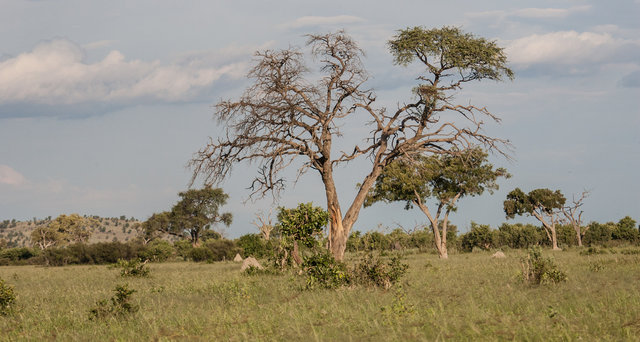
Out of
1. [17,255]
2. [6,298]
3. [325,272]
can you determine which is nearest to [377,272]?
[325,272]

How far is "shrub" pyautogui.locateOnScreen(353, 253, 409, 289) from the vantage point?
17422 millimetres

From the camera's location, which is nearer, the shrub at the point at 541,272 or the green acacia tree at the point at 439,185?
the shrub at the point at 541,272

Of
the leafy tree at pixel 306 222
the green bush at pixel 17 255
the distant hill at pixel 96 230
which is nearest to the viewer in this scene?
the leafy tree at pixel 306 222

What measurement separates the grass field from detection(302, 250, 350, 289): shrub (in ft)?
1.63

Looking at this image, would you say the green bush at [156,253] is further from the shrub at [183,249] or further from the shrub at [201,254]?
the shrub at [201,254]

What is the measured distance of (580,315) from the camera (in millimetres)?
11094

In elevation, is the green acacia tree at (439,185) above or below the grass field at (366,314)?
above

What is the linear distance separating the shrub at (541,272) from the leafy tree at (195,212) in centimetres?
6484

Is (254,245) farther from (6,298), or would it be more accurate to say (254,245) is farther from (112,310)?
(112,310)

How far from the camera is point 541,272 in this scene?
682 inches

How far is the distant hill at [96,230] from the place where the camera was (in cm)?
12606

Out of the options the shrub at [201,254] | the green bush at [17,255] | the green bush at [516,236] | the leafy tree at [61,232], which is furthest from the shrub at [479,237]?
the leafy tree at [61,232]

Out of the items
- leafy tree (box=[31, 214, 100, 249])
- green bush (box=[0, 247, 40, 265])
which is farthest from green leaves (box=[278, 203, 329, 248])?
leafy tree (box=[31, 214, 100, 249])

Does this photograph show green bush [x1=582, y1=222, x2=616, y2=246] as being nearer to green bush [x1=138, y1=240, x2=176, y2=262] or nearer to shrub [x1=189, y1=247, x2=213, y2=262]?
shrub [x1=189, y1=247, x2=213, y2=262]
